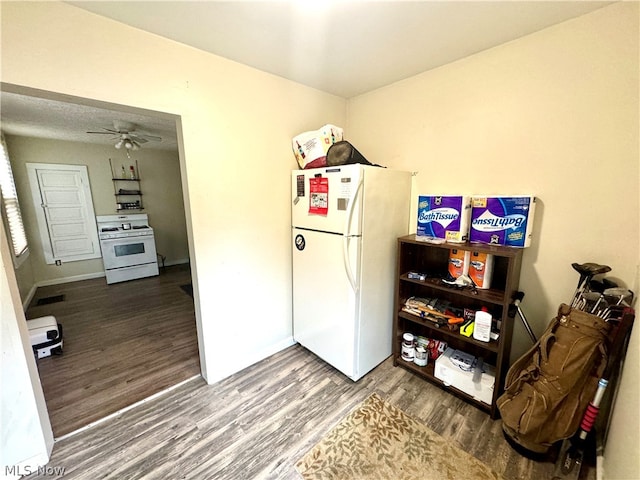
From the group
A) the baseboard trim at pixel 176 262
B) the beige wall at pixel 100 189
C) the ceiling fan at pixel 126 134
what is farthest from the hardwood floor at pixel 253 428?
the baseboard trim at pixel 176 262

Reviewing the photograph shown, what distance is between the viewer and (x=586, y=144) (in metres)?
1.37

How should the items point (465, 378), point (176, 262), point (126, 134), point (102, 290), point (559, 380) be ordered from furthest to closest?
point (176, 262) < point (102, 290) < point (126, 134) < point (465, 378) < point (559, 380)

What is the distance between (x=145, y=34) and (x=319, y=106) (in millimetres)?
1307

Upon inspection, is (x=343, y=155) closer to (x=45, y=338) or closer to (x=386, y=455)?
(x=386, y=455)

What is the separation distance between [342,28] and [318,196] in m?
1.00

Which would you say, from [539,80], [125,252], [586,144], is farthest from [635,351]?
[125,252]

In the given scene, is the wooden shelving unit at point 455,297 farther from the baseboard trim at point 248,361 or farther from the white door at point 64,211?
the white door at point 64,211

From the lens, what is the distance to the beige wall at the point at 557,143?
1245 millimetres

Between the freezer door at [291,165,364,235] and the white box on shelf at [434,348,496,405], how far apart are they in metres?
1.16

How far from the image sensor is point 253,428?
62.6 inches

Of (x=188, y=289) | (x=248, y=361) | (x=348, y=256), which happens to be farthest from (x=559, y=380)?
Result: (x=188, y=289)

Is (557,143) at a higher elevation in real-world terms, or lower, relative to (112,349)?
higher

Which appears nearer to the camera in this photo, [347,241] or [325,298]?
[347,241]

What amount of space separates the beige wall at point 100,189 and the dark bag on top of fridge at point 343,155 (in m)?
4.34
